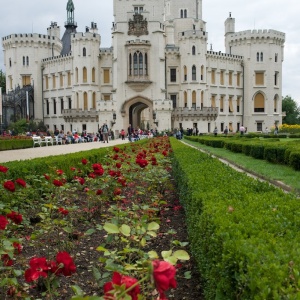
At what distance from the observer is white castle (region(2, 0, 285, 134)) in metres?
53.2

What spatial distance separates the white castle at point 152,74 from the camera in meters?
53.2

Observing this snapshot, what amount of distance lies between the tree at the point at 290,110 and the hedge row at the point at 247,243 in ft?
264

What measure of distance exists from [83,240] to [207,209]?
9.11 ft

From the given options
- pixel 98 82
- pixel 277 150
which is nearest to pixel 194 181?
pixel 277 150

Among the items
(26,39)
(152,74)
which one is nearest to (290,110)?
(152,74)

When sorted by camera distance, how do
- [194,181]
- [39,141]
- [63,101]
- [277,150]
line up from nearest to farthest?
[194,181], [277,150], [39,141], [63,101]

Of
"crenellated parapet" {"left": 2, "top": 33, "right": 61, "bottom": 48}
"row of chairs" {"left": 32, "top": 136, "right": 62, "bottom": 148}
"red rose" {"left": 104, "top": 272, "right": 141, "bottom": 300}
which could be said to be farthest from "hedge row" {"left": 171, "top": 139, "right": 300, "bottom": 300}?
"crenellated parapet" {"left": 2, "top": 33, "right": 61, "bottom": 48}

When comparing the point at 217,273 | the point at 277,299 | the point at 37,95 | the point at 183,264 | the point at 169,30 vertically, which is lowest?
the point at 183,264

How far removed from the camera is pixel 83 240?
6164 millimetres

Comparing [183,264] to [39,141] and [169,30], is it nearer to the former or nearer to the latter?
[39,141]

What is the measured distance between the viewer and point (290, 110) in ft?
282

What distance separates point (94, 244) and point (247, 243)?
144 inches

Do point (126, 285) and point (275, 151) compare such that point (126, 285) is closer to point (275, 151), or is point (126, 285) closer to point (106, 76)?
point (275, 151)

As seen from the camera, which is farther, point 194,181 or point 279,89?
point 279,89
